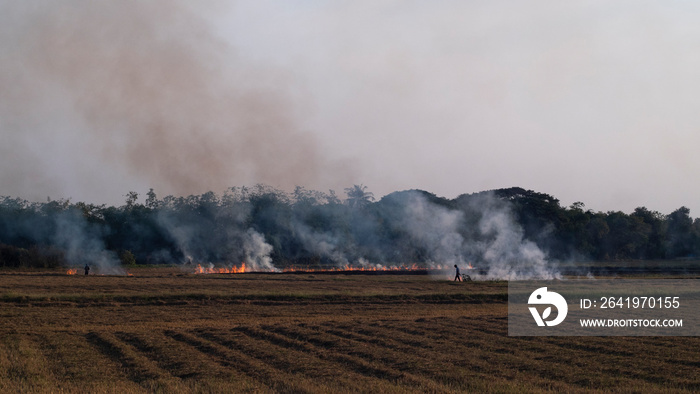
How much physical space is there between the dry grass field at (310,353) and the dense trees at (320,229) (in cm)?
4853

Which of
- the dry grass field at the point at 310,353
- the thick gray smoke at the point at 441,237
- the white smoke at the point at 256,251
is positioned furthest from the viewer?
the thick gray smoke at the point at 441,237

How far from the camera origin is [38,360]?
15477 mm

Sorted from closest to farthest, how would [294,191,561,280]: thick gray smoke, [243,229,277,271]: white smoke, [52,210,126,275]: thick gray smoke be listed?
[52,210,126,275]: thick gray smoke → [243,229,277,271]: white smoke → [294,191,561,280]: thick gray smoke

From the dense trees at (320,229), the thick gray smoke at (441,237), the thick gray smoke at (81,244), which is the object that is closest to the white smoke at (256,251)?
the dense trees at (320,229)

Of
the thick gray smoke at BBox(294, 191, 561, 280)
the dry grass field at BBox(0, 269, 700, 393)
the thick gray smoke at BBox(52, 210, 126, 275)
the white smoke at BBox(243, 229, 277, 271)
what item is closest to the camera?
the dry grass field at BBox(0, 269, 700, 393)

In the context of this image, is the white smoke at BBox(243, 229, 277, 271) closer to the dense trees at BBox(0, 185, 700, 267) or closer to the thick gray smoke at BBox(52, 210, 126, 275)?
the dense trees at BBox(0, 185, 700, 267)

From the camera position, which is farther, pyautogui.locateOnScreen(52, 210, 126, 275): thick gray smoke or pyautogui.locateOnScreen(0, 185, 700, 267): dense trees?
pyautogui.locateOnScreen(0, 185, 700, 267): dense trees

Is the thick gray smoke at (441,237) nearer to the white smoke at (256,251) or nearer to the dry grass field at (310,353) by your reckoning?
the white smoke at (256,251)

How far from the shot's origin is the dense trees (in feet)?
260

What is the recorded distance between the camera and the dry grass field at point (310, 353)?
13.2 meters

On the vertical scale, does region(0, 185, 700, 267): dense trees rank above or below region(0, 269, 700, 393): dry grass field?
above

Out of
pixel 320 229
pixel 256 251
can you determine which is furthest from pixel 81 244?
pixel 320 229

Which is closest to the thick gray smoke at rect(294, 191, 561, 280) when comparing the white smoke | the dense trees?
the dense trees

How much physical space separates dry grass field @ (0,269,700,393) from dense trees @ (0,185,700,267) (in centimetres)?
4853
